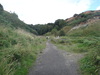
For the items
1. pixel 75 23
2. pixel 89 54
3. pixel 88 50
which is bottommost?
pixel 88 50

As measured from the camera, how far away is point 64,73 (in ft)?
16.8

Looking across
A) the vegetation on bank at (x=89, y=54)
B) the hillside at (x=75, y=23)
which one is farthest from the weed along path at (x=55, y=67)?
the hillside at (x=75, y=23)

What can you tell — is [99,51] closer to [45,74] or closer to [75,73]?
[75,73]

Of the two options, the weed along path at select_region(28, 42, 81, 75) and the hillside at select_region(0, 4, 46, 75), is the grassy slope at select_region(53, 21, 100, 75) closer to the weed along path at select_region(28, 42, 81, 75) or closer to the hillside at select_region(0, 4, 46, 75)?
the weed along path at select_region(28, 42, 81, 75)

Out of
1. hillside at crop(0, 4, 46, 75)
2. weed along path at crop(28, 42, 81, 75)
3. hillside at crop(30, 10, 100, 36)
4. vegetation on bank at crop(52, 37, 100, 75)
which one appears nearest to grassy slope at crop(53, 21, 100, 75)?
vegetation on bank at crop(52, 37, 100, 75)

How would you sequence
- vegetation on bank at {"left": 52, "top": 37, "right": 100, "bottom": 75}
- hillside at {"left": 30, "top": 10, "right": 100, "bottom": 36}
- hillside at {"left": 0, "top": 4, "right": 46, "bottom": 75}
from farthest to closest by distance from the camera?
hillside at {"left": 30, "top": 10, "right": 100, "bottom": 36}, vegetation on bank at {"left": 52, "top": 37, "right": 100, "bottom": 75}, hillside at {"left": 0, "top": 4, "right": 46, "bottom": 75}

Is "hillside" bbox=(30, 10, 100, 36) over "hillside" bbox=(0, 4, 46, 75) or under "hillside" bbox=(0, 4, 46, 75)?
over

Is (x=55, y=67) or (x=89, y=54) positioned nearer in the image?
(x=55, y=67)

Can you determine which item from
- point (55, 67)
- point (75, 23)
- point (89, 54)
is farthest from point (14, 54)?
point (75, 23)

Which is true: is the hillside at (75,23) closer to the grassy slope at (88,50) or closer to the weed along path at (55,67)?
the grassy slope at (88,50)

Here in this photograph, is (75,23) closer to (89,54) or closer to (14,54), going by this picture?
(89,54)

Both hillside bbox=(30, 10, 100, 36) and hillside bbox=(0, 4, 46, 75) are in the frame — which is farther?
hillside bbox=(30, 10, 100, 36)

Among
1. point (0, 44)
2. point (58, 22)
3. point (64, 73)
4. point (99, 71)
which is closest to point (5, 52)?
point (0, 44)

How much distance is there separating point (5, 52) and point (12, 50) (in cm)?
43
